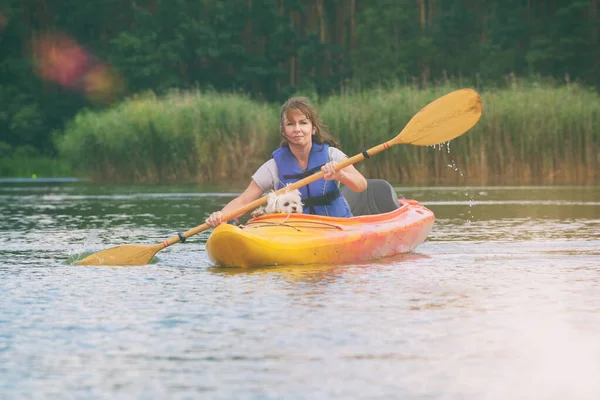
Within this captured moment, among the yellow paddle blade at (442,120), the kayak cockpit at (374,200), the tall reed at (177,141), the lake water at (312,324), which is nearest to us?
the lake water at (312,324)

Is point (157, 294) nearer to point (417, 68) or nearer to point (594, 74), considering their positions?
point (594, 74)

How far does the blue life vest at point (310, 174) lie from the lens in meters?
9.77

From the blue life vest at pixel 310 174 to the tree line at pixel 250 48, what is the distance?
3094cm

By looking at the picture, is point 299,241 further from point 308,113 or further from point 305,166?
point 308,113

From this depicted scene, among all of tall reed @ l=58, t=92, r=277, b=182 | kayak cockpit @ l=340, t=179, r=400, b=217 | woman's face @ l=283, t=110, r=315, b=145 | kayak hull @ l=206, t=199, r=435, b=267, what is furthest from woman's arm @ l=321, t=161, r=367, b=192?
tall reed @ l=58, t=92, r=277, b=182

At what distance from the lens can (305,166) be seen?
9844mm

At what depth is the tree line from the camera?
4250 centimetres

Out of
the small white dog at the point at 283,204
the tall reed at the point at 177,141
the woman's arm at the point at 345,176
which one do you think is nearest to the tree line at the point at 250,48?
the tall reed at the point at 177,141

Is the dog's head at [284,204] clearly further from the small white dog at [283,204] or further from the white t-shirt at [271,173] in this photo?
the white t-shirt at [271,173]

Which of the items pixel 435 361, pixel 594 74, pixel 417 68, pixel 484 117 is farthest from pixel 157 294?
pixel 417 68

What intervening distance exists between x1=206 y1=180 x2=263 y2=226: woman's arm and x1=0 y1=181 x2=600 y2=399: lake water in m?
0.34

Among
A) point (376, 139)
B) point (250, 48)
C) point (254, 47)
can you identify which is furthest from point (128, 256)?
point (250, 48)

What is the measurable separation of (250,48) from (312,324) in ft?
136

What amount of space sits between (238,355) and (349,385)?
767 mm
